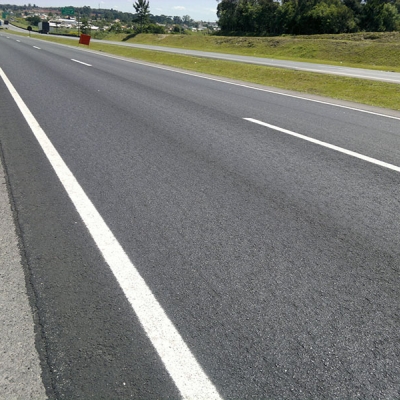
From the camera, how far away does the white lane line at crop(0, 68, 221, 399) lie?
2.26 meters

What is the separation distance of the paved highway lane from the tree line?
55032 millimetres

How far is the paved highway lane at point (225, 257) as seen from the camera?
92.7 inches

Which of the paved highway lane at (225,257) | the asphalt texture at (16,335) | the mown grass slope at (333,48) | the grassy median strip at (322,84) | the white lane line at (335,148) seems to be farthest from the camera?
the mown grass slope at (333,48)

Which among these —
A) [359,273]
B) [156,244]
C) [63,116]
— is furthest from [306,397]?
[63,116]

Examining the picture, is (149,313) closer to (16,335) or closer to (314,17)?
(16,335)

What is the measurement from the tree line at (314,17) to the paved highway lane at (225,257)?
181ft

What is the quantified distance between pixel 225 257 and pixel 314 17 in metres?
61.0

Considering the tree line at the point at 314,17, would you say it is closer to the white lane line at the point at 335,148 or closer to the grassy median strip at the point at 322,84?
the grassy median strip at the point at 322,84

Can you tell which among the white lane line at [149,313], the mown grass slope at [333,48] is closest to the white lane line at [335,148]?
the white lane line at [149,313]

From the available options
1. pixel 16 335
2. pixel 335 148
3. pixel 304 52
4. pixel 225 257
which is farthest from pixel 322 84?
pixel 304 52

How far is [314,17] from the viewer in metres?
58.0

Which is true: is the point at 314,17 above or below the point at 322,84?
above

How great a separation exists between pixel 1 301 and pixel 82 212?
1.43 m

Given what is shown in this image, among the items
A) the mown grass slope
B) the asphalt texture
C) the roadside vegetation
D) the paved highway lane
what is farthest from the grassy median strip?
the asphalt texture
